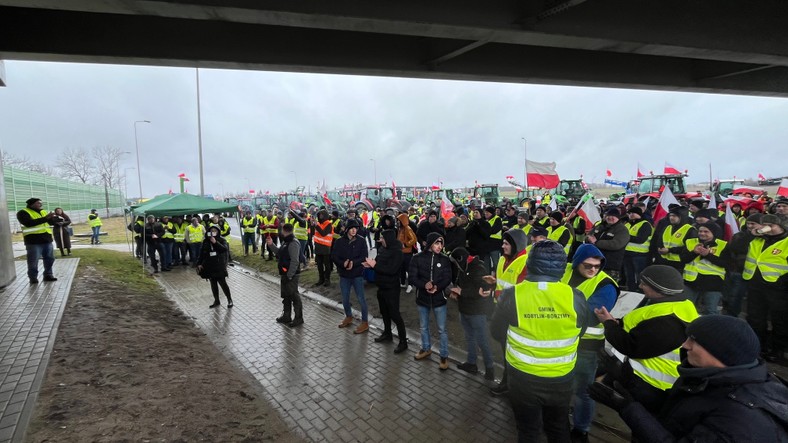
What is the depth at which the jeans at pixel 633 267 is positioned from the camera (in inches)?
319

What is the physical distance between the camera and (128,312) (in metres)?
7.43

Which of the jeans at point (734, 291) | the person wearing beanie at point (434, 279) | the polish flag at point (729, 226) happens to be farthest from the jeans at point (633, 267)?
the person wearing beanie at point (434, 279)

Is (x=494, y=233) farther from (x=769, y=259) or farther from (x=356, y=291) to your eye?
(x=769, y=259)

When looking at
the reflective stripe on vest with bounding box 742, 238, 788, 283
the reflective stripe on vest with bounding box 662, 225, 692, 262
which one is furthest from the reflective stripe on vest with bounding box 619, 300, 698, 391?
the reflective stripe on vest with bounding box 662, 225, 692, 262

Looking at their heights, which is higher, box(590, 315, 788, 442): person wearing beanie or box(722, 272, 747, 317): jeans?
box(590, 315, 788, 442): person wearing beanie

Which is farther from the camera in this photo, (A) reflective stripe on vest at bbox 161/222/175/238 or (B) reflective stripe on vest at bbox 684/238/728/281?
(A) reflective stripe on vest at bbox 161/222/175/238

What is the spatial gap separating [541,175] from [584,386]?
Result: 12.4 metres

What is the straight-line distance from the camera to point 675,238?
6.91 meters

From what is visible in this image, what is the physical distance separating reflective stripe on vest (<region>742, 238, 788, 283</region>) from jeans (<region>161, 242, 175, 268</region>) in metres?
16.0

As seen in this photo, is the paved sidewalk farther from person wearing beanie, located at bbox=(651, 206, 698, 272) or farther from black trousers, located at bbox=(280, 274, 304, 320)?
person wearing beanie, located at bbox=(651, 206, 698, 272)

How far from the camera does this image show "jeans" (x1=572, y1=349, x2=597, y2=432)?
3473 mm

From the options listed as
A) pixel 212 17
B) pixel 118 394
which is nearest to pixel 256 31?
pixel 212 17

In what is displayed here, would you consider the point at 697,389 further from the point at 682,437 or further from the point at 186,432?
the point at 186,432

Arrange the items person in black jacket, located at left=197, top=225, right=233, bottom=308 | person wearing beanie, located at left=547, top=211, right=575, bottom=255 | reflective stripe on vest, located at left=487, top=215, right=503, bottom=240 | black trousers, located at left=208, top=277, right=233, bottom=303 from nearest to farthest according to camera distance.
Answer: person wearing beanie, located at left=547, top=211, right=575, bottom=255 < person in black jacket, located at left=197, top=225, right=233, bottom=308 < black trousers, located at left=208, top=277, right=233, bottom=303 < reflective stripe on vest, located at left=487, top=215, right=503, bottom=240
